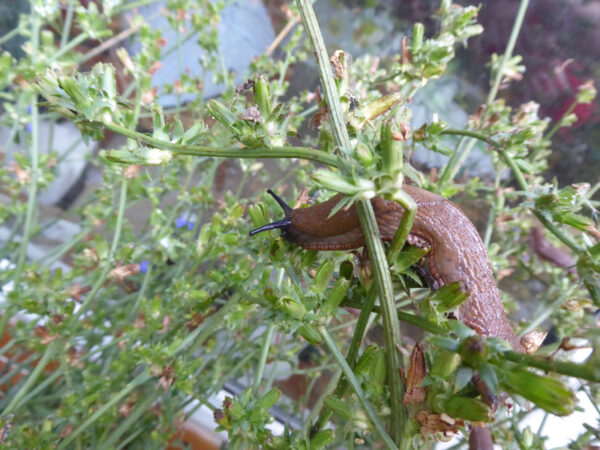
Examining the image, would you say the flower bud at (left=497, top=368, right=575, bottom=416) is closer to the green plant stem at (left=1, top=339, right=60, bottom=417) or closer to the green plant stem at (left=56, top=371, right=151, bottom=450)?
the green plant stem at (left=56, top=371, right=151, bottom=450)

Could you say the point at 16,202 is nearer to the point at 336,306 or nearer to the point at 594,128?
the point at 336,306

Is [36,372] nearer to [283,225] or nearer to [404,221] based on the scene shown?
[283,225]

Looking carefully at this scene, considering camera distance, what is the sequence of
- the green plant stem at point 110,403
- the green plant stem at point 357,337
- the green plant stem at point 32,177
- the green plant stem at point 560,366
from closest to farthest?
1. the green plant stem at point 560,366
2. the green plant stem at point 357,337
3. the green plant stem at point 110,403
4. the green plant stem at point 32,177

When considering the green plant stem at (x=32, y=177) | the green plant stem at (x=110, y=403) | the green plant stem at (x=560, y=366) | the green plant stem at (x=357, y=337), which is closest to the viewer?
the green plant stem at (x=560, y=366)

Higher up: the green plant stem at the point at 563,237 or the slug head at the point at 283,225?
the slug head at the point at 283,225

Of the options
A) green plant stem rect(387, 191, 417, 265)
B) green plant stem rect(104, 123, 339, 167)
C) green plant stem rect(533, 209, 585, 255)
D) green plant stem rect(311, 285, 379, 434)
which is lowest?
green plant stem rect(311, 285, 379, 434)

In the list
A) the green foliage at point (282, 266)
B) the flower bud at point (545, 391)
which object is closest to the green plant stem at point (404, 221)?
the green foliage at point (282, 266)

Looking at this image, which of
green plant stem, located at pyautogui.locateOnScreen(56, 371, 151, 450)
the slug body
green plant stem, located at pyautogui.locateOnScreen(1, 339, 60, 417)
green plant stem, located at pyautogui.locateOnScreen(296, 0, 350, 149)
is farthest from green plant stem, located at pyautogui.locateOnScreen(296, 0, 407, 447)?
green plant stem, located at pyautogui.locateOnScreen(1, 339, 60, 417)

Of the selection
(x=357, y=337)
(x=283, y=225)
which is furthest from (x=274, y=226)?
(x=357, y=337)

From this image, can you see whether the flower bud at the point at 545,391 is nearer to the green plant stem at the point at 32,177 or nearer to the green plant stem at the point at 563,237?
the green plant stem at the point at 563,237
